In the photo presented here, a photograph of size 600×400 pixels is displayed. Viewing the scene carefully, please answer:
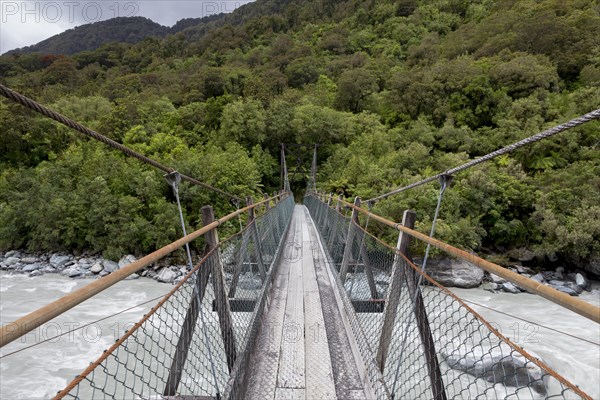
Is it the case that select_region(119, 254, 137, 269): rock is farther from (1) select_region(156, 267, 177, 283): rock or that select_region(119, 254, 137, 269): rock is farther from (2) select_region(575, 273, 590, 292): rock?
(2) select_region(575, 273, 590, 292): rock

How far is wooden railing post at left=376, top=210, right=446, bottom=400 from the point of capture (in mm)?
1279

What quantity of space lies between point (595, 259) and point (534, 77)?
9545 millimetres

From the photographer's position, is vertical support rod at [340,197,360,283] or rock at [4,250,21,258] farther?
rock at [4,250,21,258]

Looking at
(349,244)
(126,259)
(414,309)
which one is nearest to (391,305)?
(414,309)

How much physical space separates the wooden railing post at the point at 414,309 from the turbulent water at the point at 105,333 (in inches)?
129

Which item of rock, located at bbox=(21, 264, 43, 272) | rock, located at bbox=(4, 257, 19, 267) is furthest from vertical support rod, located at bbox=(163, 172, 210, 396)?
rock, located at bbox=(4, 257, 19, 267)

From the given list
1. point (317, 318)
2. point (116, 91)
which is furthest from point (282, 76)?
point (317, 318)

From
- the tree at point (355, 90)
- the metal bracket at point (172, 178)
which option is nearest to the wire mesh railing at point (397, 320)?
the metal bracket at point (172, 178)

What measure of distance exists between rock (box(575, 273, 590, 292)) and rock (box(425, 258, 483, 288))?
7.28 feet

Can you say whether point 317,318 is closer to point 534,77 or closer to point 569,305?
point 569,305

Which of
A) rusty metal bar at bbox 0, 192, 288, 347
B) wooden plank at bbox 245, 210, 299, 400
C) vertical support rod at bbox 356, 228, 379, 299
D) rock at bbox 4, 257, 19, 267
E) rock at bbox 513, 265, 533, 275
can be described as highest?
rusty metal bar at bbox 0, 192, 288, 347

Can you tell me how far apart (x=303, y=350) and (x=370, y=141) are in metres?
13.5

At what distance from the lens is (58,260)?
912cm

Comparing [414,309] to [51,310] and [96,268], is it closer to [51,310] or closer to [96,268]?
[51,310]
